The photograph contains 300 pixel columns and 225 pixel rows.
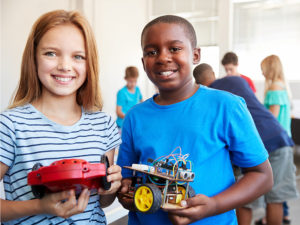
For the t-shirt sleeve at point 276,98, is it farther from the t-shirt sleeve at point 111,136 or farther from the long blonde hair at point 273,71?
the t-shirt sleeve at point 111,136

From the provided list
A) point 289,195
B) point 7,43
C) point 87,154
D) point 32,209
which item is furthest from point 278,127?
point 7,43

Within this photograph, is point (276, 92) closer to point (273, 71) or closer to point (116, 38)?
point (273, 71)

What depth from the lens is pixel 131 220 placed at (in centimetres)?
101

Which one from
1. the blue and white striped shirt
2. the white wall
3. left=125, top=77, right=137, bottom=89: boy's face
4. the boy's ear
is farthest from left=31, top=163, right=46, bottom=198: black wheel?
the white wall

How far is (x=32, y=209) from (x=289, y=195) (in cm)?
188

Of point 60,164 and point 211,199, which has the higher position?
point 60,164

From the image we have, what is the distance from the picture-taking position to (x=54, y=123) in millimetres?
928

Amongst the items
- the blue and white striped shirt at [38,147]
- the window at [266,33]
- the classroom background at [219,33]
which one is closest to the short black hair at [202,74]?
the blue and white striped shirt at [38,147]

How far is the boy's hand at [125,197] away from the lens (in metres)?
0.88

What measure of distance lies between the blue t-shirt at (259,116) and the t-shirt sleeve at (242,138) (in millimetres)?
1109

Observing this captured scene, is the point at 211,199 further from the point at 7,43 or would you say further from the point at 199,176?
the point at 7,43

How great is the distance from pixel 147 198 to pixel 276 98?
8.00 ft

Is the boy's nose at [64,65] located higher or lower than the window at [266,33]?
lower

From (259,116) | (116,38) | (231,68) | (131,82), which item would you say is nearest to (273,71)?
(231,68)
